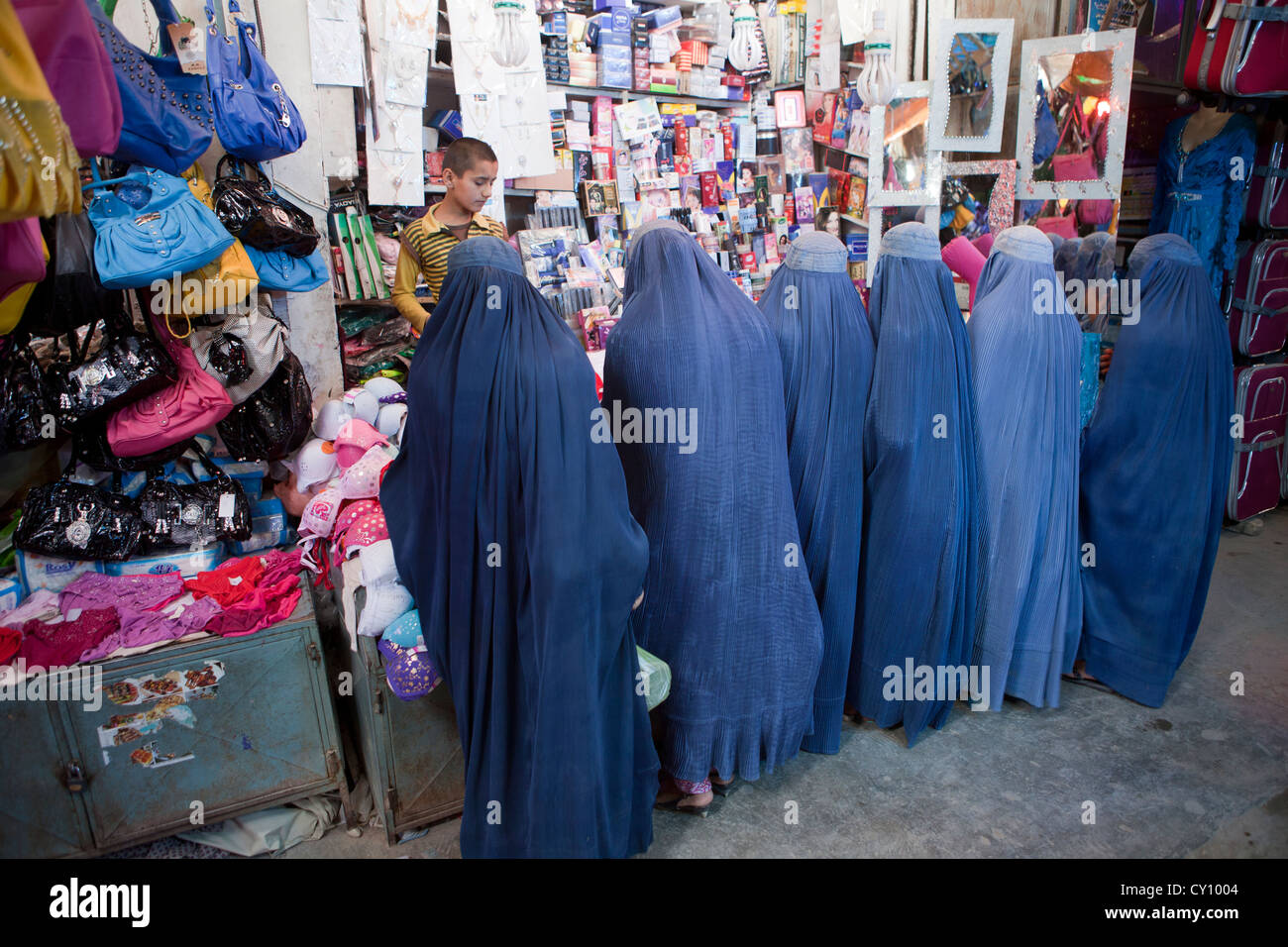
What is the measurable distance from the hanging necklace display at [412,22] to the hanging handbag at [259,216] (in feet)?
4.25

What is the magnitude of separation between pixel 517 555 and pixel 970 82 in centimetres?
387

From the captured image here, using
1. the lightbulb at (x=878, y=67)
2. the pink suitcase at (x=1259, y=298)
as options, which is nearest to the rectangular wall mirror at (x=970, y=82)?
the lightbulb at (x=878, y=67)

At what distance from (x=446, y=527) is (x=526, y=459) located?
265 millimetres

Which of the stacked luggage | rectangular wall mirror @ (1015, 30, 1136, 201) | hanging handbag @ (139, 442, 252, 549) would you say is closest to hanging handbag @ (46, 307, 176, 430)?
hanging handbag @ (139, 442, 252, 549)

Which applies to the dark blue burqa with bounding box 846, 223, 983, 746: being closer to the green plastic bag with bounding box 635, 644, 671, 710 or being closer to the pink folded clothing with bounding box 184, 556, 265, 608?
the green plastic bag with bounding box 635, 644, 671, 710

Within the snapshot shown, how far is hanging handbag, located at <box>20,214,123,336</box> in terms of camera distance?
2141 mm

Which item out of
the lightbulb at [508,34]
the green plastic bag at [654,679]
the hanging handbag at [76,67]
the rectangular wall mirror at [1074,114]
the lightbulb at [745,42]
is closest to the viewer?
the hanging handbag at [76,67]

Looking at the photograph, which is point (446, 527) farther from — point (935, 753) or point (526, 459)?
point (935, 753)

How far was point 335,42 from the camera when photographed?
3186 mm

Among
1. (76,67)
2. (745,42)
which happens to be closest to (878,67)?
(745,42)

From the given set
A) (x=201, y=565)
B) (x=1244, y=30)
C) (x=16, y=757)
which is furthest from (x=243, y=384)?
(x=1244, y=30)

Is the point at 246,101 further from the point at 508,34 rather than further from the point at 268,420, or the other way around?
the point at 508,34

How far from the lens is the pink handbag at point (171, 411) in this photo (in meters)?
2.36

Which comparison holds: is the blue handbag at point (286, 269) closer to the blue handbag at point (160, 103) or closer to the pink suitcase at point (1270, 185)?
the blue handbag at point (160, 103)
